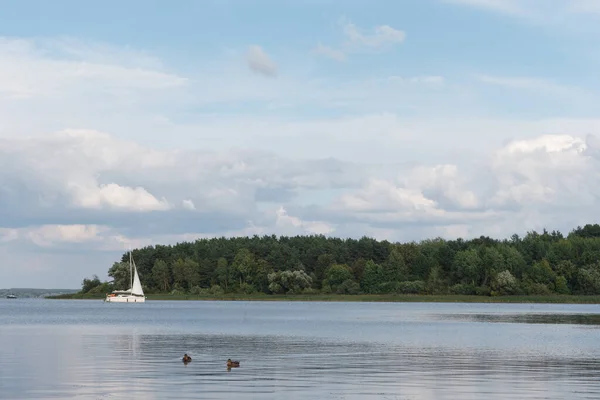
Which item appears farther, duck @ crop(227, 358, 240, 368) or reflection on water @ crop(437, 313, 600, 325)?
reflection on water @ crop(437, 313, 600, 325)

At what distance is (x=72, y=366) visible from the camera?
5269 cm

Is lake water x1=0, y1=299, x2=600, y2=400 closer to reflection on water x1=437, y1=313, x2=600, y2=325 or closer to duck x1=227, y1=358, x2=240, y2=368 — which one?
duck x1=227, y1=358, x2=240, y2=368

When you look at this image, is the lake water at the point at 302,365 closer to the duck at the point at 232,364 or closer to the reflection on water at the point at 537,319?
the duck at the point at 232,364

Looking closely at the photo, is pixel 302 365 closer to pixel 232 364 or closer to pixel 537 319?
pixel 232 364

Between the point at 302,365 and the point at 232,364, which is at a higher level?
the point at 232,364

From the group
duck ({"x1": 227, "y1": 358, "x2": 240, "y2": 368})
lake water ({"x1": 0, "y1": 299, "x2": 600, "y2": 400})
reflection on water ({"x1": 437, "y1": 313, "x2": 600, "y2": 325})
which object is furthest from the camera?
reflection on water ({"x1": 437, "y1": 313, "x2": 600, "y2": 325})

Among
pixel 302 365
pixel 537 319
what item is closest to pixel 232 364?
pixel 302 365

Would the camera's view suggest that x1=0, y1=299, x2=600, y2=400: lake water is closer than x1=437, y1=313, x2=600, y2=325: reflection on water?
Yes

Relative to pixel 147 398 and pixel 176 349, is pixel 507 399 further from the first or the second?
pixel 176 349

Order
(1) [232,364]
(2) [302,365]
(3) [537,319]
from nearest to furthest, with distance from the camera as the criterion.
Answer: (1) [232,364] < (2) [302,365] < (3) [537,319]

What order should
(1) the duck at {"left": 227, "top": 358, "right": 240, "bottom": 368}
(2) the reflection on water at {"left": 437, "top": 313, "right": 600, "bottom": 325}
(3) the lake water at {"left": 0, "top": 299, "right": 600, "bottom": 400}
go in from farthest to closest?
(2) the reflection on water at {"left": 437, "top": 313, "right": 600, "bottom": 325} < (1) the duck at {"left": 227, "top": 358, "right": 240, "bottom": 368} < (3) the lake water at {"left": 0, "top": 299, "right": 600, "bottom": 400}

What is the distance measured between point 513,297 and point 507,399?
16476cm

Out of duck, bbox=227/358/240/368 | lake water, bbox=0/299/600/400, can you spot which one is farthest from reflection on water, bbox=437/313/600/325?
duck, bbox=227/358/240/368

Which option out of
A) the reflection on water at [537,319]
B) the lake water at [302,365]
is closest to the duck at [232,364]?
the lake water at [302,365]
